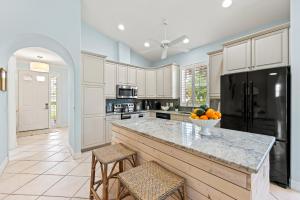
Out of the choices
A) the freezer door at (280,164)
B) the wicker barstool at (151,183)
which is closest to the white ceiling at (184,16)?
the freezer door at (280,164)

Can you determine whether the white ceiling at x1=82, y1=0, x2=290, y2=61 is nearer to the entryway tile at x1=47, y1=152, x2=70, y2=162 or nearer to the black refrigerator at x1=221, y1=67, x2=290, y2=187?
the black refrigerator at x1=221, y1=67, x2=290, y2=187

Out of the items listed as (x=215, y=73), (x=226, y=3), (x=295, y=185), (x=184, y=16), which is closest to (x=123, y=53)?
(x=184, y=16)

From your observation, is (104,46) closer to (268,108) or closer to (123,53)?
(123,53)

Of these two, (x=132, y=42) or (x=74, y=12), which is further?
(x=132, y=42)

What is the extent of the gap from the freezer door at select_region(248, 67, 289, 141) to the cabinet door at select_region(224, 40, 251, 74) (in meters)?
0.28

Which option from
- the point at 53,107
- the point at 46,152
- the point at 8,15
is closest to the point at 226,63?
the point at 8,15

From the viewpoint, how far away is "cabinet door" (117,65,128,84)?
457cm

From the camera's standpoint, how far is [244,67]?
267 centimetres

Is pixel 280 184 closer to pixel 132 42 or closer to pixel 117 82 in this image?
pixel 117 82

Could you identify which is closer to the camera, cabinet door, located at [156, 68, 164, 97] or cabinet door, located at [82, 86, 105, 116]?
cabinet door, located at [82, 86, 105, 116]

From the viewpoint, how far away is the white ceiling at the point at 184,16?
2.89 meters

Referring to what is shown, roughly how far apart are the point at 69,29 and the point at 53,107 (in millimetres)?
4565

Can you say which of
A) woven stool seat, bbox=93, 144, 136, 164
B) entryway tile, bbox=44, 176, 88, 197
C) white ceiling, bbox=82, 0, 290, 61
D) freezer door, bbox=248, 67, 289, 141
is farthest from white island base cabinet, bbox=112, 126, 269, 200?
white ceiling, bbox=82, 0, 290, 61

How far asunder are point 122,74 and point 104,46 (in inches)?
51.5
